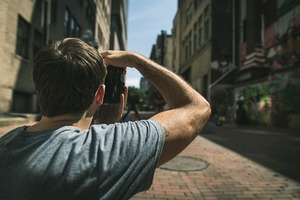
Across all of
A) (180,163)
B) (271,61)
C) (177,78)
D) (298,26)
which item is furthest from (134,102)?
(271,61)

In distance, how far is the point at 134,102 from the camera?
7938 mm

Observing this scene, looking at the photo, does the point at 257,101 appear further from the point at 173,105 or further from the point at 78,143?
the point at 78,143

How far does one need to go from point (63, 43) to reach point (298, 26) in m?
17.0

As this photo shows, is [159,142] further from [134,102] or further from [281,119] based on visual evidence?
[281,119]

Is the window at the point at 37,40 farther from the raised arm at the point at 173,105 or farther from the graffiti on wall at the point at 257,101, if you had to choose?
the raised arm at the point at 173,105

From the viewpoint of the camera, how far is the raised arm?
1.28m

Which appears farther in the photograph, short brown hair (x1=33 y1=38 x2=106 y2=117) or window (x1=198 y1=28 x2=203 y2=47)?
window (x1=198 y1=28 x2=203 y2=47)

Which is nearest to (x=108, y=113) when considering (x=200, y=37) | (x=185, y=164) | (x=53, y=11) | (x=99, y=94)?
(x=99, y=94)

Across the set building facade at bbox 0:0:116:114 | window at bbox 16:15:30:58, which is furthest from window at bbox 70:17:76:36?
window at bbox 16:15:30:58

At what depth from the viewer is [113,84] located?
5.01 ft

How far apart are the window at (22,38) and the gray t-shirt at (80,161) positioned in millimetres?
16247

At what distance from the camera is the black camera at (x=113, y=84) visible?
1.51 m

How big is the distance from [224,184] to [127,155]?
4291 millimetres

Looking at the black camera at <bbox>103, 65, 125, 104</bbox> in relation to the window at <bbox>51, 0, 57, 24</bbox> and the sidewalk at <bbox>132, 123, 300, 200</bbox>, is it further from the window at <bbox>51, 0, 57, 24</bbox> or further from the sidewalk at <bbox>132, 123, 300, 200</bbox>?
the window at <bbox>51, 0, 57, 24</bbox>
